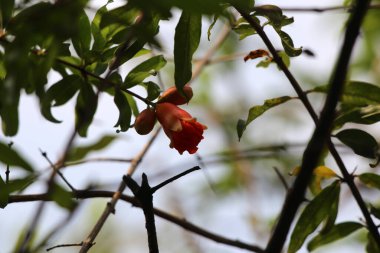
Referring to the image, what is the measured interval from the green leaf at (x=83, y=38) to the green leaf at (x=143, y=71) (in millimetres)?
108

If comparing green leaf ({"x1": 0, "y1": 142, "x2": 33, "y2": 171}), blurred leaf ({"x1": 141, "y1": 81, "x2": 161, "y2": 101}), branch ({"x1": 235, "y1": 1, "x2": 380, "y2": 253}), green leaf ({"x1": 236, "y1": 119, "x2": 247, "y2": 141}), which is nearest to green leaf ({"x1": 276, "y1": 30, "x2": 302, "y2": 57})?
green leaf ({"x1": 236, "y1": 119, "x2": 247, "y2": 141})

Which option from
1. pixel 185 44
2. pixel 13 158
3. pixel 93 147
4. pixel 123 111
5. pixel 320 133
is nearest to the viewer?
pixel 320 133

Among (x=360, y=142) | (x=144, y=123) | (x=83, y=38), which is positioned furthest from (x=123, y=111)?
(x=360, y=142)

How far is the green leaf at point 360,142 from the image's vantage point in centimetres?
133

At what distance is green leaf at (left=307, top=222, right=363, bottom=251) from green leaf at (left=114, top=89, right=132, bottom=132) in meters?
0.55

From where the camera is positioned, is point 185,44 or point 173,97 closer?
point 185,44

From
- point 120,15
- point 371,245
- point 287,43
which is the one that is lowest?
point 371,245

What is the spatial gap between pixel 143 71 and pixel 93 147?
390 millimetres

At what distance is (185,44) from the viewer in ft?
3.98

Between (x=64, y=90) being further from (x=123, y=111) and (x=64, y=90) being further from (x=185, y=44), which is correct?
(x=185, y=44)

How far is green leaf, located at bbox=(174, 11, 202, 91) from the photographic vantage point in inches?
47.3

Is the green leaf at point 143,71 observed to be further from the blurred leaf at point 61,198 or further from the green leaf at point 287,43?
the blurred leaf at point 61,198

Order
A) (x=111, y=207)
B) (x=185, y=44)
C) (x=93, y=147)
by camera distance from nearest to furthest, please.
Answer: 1. (x=185, y=44)
2. (x=111, y=207)
3. (x=93, y=147)

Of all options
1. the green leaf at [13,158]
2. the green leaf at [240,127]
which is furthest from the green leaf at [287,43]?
the green leaf at [13,158]
